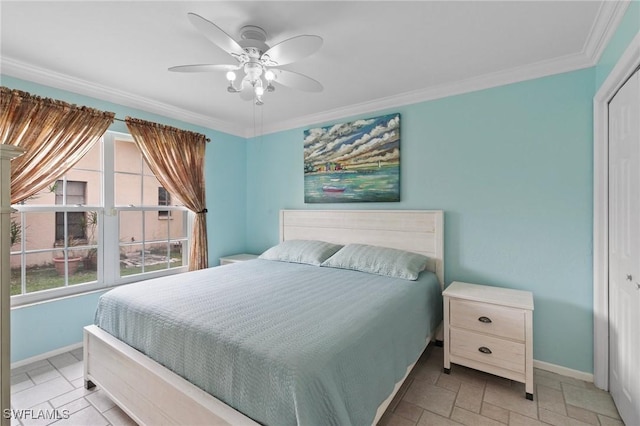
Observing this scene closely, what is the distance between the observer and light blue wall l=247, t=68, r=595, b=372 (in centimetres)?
219

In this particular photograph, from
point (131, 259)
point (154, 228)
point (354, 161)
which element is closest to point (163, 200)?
point (154, 228)

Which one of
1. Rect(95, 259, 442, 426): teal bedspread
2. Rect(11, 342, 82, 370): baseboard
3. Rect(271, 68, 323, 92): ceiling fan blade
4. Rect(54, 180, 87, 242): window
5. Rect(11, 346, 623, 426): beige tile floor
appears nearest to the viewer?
Rect(95, 259, 442, 426): teal bedspread

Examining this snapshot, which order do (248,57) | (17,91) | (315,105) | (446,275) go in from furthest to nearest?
1. (315,105)
2. (446,275)
3. (17,91)
4. (248,57)

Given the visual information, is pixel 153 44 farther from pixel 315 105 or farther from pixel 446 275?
pixel 446 275

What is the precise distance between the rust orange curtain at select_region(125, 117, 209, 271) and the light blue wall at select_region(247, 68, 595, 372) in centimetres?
228

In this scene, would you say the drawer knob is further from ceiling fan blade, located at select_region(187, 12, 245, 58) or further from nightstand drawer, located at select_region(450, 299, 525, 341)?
ceiling fan blade, located at select_region(187, 12, 245, 58)

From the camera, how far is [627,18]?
1548mm

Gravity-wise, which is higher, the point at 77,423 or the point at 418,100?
the point at 418,100

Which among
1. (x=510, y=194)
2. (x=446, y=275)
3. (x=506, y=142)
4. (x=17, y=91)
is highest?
(x=17, y=91)

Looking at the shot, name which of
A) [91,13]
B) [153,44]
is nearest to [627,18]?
[153,44]

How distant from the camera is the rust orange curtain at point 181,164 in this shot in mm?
3047

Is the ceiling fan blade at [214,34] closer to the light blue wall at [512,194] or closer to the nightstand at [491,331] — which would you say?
the light blue wall at [512,194]

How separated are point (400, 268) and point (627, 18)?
1.98 meters

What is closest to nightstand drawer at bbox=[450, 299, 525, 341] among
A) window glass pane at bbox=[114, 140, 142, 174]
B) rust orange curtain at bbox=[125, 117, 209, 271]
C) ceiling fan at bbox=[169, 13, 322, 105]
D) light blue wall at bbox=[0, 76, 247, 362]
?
ceiling fan at bbox=[169, 13, 322, 105]
